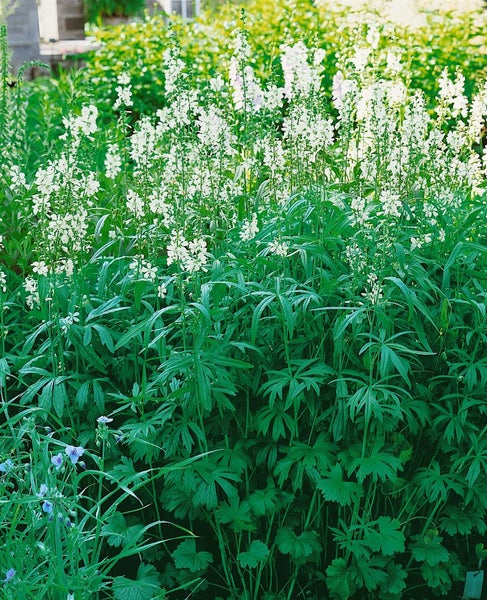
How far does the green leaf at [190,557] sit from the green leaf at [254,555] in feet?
0.44

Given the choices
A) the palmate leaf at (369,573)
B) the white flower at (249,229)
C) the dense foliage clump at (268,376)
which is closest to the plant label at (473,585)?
the dense foliage clump at (268,376)

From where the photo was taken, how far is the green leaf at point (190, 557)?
3.77 m

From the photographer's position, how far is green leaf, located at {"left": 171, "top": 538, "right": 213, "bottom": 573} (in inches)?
149

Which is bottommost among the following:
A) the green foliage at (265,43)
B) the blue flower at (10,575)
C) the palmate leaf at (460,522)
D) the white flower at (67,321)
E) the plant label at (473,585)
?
the plant label at (473,585)

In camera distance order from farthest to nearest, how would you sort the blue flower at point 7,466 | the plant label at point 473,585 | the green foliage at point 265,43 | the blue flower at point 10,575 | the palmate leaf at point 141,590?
the green foliage at point 265,43 < the plant label at point 473,585 < the palmate leaf at point 141,590 < the blue flower at point 7,466 < the blue flower at point 10,575

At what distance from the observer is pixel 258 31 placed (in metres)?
10.1

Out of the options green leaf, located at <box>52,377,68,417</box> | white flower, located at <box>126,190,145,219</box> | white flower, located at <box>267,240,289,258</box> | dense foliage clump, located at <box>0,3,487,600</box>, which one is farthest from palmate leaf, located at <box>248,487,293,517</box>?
white flower, located at <box>126,190,145,219</box>

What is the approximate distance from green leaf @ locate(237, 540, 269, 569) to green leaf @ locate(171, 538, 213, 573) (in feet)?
0.44

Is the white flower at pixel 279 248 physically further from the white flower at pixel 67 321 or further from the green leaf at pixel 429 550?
the green leaf at pixel 429 550

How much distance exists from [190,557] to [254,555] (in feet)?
0.84

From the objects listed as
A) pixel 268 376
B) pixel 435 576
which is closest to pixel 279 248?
pixel 268 376

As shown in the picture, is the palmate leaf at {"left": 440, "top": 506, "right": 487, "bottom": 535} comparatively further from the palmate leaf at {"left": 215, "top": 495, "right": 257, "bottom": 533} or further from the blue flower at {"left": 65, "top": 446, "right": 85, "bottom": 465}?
the blue flower at {"left": 65, "top": 446, "right": 85, "bottom": 465}

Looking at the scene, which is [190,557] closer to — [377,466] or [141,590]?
[141,590]

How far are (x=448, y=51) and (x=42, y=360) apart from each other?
705 cm
